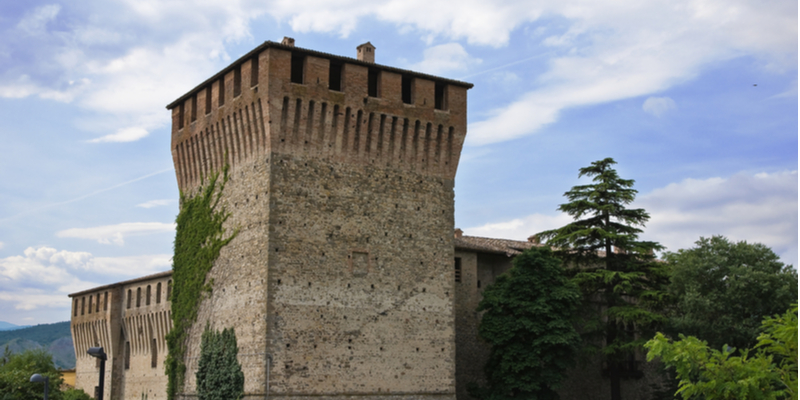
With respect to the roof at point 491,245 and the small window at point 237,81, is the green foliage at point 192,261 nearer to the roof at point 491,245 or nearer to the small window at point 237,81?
the small window at point 237,81

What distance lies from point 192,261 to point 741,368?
19.0 m

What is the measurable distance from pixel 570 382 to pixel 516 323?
622 centimetres

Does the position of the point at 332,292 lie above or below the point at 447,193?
below

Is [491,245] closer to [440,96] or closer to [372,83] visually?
[440,96]

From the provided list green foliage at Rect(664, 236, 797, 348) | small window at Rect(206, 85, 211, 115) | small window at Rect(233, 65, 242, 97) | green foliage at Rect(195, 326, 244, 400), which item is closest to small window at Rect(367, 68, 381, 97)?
small window at Rect(233, 65, 242, 97)

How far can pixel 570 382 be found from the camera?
34375 mm

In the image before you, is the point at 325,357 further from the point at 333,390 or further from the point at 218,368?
the point at 218,368

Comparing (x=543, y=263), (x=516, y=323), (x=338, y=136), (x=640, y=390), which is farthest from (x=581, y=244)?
(x=338, y=136)

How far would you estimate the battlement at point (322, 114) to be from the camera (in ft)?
85.8

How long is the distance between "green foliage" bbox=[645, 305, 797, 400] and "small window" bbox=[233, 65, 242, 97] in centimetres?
1627

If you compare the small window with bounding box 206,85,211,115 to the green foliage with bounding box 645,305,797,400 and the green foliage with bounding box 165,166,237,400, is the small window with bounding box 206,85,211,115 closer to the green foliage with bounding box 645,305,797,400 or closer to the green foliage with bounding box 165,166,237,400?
the green foliage with bounding box 165,166,237,400

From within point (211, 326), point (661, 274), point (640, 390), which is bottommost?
point (640, 390)

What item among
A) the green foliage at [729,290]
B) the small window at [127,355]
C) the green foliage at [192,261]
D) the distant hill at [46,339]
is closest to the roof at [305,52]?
the green foliage at [192,261]

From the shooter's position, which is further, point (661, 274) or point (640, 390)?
Answer: point (640, 390)
